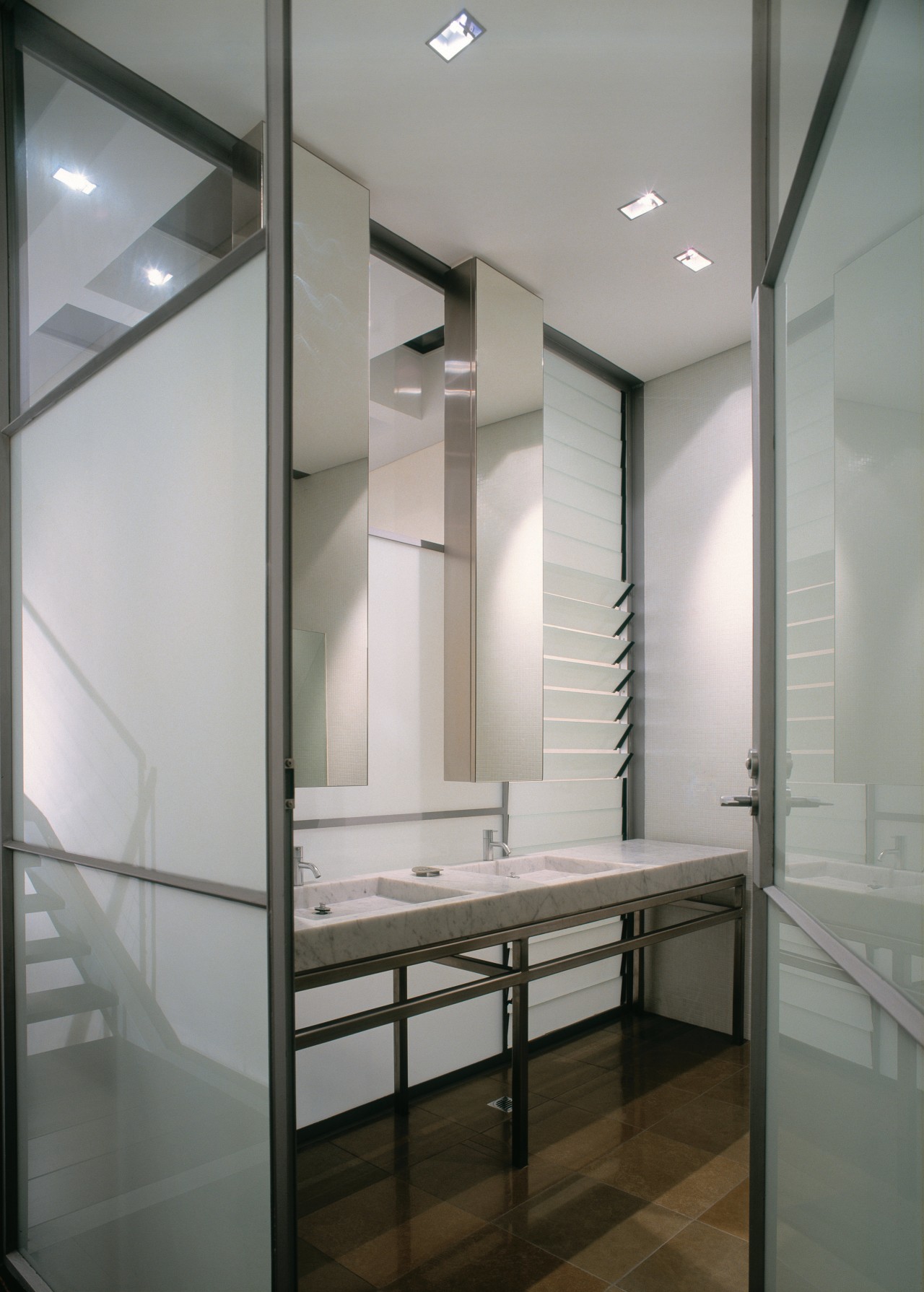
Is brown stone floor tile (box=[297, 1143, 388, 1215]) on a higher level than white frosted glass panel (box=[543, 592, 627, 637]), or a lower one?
lower

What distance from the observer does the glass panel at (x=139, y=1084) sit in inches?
51.6

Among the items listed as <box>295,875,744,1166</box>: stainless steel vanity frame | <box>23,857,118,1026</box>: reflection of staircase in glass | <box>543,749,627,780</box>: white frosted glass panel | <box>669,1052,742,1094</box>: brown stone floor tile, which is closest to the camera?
<box>23,857,118,1026</box>: reflection of staircase in glass

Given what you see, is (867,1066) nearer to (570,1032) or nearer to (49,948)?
(49,948)

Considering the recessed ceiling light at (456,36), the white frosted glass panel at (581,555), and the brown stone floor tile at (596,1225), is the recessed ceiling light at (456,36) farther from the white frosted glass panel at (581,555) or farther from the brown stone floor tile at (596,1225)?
the brown stone floor tile at (596,1225)

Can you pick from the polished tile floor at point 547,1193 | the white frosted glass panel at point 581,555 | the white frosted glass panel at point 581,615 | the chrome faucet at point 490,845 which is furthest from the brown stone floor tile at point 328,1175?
the white frosted glass panel at point 581,555

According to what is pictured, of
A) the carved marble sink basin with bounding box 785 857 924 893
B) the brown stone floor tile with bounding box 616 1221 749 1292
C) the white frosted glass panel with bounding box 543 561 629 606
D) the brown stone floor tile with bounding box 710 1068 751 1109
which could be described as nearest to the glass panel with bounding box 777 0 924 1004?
the carved marble sink basin with bounding box 785 857 924 893

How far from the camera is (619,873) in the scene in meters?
2.85

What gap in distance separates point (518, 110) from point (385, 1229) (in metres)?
2.86

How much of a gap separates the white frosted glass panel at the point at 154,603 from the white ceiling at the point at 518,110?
43 centimetres

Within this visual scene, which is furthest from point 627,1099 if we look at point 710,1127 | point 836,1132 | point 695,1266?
point 836,1132

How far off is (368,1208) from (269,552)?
178cm

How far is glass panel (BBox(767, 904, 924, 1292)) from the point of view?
69 cm

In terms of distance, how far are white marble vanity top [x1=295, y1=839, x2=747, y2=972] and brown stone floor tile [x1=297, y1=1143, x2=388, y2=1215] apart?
2.31ft

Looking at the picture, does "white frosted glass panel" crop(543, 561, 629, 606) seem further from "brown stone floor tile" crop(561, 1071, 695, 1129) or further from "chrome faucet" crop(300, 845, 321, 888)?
"brown stone floor tile" crop(561, 1071, 695, 1129)
